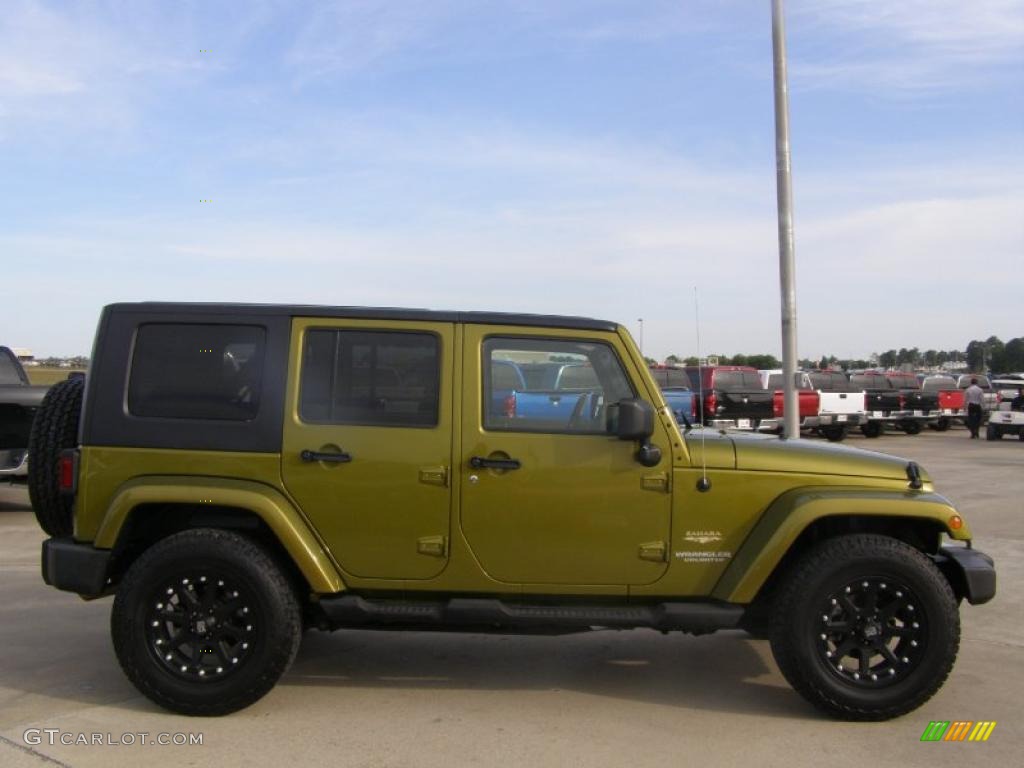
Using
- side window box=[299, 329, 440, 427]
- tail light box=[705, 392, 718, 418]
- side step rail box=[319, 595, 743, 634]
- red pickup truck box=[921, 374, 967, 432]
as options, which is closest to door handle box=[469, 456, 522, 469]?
side window box=[299, 329, 440, 427]

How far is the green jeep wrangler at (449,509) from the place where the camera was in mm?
4586

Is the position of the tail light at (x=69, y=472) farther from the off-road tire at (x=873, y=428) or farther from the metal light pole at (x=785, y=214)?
the off-road tire at (x=873, y=428)

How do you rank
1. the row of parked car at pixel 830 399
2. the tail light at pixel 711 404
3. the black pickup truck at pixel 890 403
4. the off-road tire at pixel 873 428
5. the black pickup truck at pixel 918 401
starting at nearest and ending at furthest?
the tail light at pixel 711 404 → the row of parked car at pixel 830 399 → the black pickup truck at pixel 890 403 → the off-road tire at pixel 873 428 → the black pickup truck at pixel 918 401

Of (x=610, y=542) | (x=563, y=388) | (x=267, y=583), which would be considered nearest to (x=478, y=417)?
(x=563, y=388)

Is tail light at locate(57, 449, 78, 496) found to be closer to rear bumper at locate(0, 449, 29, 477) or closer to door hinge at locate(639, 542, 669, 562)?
door hinge at locate(639, 542, 669, 562)

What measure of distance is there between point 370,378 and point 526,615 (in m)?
1.41

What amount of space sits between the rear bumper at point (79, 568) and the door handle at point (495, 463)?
1.86 meters

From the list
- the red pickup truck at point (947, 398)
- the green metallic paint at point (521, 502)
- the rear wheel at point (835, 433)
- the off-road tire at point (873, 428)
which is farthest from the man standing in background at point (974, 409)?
the green metallic paint at point (521, 502)

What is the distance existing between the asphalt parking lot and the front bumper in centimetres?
59

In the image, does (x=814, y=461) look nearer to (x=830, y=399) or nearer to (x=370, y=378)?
(x=370, y=378)

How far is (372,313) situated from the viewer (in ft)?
15.9

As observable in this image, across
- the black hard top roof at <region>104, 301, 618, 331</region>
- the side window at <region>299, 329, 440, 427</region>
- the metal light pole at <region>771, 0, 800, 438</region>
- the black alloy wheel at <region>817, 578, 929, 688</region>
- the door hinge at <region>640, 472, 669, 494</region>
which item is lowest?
the black alloy wheel at <region>817, 578, 929, 688</region>

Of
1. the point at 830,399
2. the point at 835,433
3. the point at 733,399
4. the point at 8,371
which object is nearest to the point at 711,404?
the point at 733,399

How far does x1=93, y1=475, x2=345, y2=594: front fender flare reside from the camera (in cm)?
461
